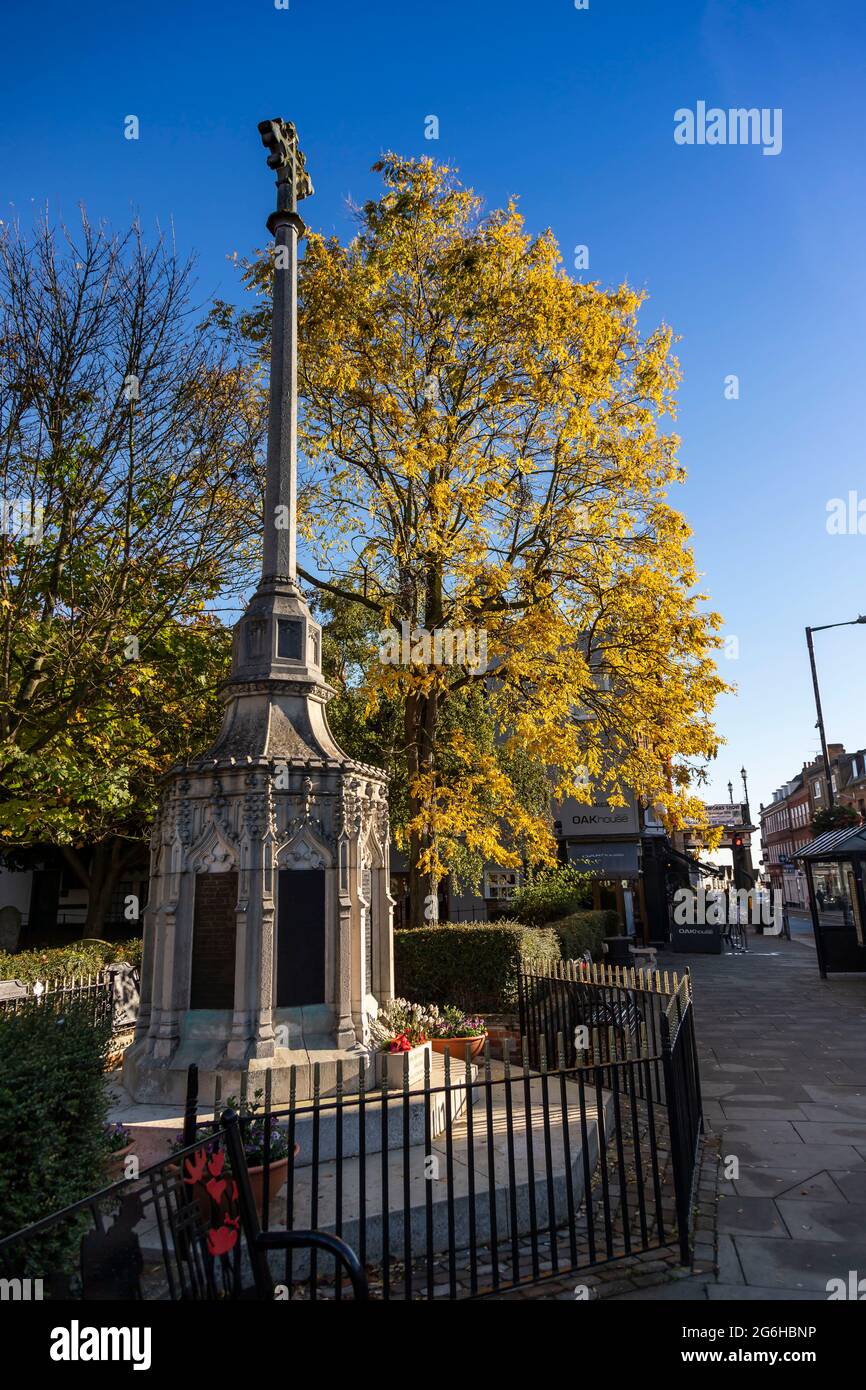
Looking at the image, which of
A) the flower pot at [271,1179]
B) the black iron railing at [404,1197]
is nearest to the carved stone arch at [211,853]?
the black iron railing at [404,1197]

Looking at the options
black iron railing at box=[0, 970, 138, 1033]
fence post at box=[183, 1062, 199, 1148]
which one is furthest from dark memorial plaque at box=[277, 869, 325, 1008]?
black iron railing at box=[0, 970, 138, 1033]

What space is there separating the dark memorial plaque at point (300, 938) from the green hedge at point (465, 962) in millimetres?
6326

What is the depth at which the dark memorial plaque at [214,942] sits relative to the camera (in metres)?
8.00

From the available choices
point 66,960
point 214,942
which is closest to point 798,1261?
point 214,942

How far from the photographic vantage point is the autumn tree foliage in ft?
48.3

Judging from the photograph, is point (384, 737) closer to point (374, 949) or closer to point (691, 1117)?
point (374, 949)

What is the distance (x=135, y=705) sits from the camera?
14.9 meters

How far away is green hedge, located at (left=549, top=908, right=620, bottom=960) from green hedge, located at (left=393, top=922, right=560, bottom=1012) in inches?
146

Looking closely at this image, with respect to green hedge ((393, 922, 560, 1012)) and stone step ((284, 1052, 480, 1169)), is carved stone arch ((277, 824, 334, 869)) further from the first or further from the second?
green hedge ((393, 922, 560, 1012))

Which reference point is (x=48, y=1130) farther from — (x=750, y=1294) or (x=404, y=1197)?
(x=750, y=1294)

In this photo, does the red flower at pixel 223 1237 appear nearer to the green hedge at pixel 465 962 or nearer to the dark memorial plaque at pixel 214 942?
the dark memorial plaque at pixel 214 942

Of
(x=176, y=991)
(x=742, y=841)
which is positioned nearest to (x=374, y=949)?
(x=176, y=991)

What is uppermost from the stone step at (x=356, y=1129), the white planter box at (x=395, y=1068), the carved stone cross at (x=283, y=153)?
the carved stone cross at (x=283, y=153)

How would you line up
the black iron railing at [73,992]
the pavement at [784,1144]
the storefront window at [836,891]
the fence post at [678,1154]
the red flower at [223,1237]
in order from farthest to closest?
1. the storefront window at [836,891]
2. the black iron railing at [73,992]
3. the fence post at [678,1154]
4. the pavement at [784,1144]
5. the red flower at [223,1237]
